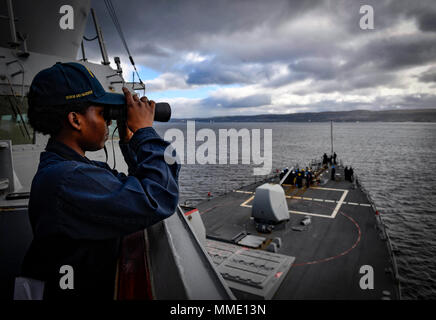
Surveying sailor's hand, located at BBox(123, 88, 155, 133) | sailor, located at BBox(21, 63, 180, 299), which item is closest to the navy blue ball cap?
sailor, located at BBox(21, 63, 180, 299)

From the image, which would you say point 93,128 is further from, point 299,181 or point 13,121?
point 299,181

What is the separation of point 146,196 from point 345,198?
30692 millimetres

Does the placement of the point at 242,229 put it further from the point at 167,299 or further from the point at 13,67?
the point at 167,299

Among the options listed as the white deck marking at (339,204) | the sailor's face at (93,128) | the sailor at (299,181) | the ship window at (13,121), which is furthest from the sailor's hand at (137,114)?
the sailor at (299,181)

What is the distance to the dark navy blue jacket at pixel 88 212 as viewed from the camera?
146 cm

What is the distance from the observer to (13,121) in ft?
23.6

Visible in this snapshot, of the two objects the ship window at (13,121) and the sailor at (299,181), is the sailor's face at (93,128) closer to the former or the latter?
the ship window at (13,121)

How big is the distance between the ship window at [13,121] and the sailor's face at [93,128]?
681cm

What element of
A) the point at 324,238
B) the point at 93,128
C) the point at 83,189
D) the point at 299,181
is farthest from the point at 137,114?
the point at 299,181

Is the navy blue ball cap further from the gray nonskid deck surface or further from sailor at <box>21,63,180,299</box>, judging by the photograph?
the gray nonskid deck surface

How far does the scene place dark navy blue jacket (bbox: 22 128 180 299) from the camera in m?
1.46

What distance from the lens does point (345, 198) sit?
28.6 metres

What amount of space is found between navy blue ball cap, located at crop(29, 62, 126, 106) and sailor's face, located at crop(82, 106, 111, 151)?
0.27ft
